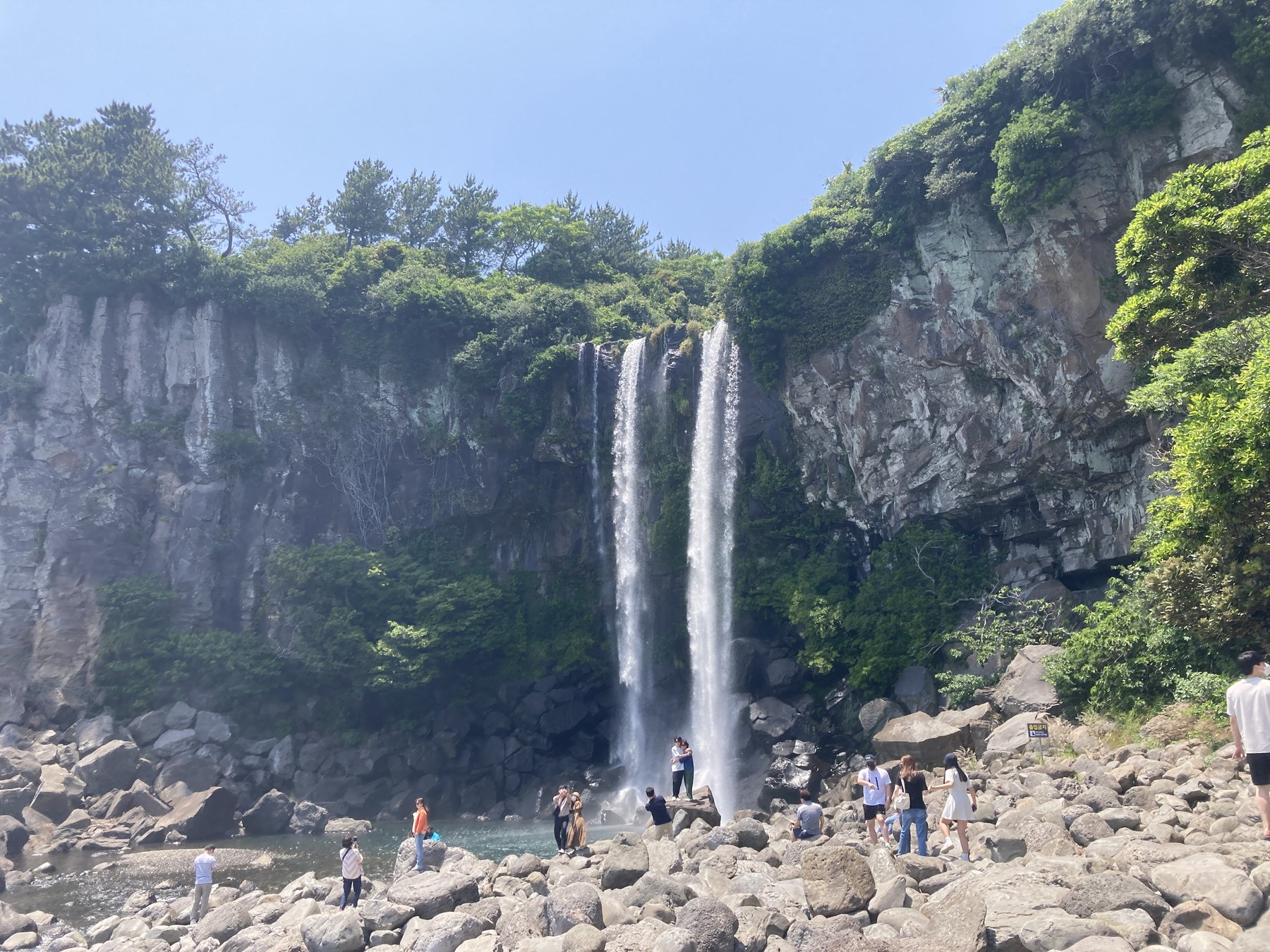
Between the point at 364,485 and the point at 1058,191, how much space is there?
23521 millimetres

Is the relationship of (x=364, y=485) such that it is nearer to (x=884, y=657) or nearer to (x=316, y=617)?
(x=316, y=617)

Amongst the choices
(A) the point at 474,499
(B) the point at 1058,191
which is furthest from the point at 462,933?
(A) the point at 474,499

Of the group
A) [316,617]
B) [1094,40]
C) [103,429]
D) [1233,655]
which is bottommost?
[1233,655]

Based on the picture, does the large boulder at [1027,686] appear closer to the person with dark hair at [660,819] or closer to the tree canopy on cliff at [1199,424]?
the tree canopy on cliff at [1199,424]

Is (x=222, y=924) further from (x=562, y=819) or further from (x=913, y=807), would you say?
(x=913, y=807)

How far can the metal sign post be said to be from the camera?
12984 mm

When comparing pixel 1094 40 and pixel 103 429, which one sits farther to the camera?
pixel 103 429

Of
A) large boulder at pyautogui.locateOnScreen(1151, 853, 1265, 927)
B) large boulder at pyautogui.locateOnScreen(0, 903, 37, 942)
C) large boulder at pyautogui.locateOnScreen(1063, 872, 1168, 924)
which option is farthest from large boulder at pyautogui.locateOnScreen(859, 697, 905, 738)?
large boulder at pyautogui.locateOnScreen(0, 903, 37, 942)

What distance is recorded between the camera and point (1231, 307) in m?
13.7

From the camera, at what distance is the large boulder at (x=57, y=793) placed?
22.1 m

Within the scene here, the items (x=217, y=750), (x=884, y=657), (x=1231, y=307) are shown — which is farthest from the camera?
(x=217, y=750)

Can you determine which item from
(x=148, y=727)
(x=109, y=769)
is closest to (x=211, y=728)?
(x=148, y=727)

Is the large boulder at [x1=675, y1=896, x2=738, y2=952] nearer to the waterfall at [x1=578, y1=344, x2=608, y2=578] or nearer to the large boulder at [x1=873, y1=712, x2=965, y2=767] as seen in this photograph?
the large boulder at [x1=873, y1=712, x2=965, y2=767]

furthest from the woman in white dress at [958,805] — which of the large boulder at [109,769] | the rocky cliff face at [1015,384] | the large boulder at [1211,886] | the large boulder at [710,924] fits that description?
the large boulder at [109,769]
